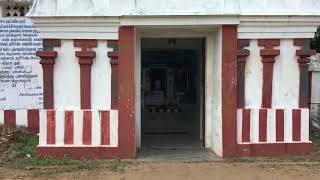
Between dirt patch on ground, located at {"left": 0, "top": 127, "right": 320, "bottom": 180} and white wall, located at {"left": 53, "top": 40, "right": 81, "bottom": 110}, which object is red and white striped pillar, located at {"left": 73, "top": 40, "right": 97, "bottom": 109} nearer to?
white wall, located at {"left": 53, "top": 40, "right": 81, "bottom": 110}

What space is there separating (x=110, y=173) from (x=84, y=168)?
1.94 ft

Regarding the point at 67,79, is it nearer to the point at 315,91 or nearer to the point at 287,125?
the point at 287,125

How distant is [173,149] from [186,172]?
88.0 inches

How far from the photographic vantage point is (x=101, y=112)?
32.3 feet

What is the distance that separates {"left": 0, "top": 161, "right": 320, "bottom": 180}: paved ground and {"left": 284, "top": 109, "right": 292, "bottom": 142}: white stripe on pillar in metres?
0.82

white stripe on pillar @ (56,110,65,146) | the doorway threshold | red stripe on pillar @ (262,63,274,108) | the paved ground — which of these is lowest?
the paved ground

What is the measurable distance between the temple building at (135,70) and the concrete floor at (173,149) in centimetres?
43

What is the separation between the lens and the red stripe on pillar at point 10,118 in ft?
38.4

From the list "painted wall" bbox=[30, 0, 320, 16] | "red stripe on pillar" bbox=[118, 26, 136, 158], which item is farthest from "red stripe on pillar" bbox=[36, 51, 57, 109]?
"red stripe on pillar" bbox=[118, 26, 136, 158]

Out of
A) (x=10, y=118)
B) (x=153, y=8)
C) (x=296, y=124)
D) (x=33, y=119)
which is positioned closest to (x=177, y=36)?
(x=153, y=8)

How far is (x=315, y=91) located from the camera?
40.2 ft

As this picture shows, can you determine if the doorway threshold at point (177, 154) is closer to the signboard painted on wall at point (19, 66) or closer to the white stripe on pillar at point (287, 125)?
the white stripe on pillar at point (287, 125)

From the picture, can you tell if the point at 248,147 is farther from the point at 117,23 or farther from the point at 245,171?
Result: the point at 117,23

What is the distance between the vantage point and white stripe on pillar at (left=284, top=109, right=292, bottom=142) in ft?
32.8
